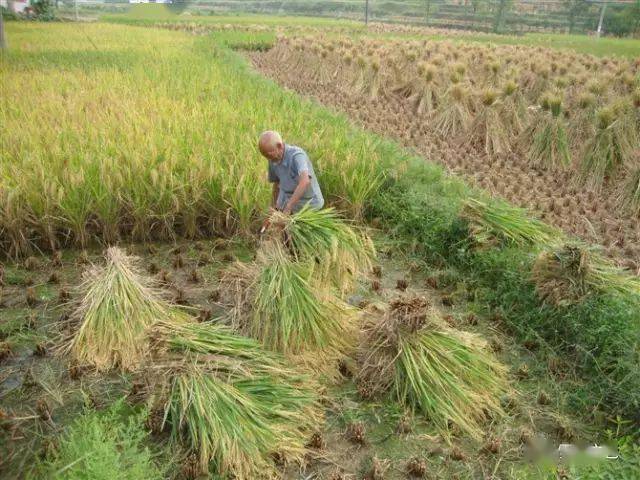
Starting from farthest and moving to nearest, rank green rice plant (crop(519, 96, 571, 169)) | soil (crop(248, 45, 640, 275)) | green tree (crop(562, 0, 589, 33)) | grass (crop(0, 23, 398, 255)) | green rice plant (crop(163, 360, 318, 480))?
green tree (crop(562, 0, 589, 33)), green rice plant (crop(519, 96, 571, 169)), soil (crop(248, 45, 640, 275)), grass (crop(0, 23, 398, 255)), green rice plant (crop(163, 360, 318, 480))

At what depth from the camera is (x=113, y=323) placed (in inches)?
109

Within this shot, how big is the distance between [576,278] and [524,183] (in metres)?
2.65

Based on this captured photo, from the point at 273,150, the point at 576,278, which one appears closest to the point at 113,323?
the point at 273,150

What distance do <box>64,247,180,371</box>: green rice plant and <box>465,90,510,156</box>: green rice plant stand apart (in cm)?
492

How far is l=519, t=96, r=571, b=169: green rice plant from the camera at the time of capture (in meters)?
6.04

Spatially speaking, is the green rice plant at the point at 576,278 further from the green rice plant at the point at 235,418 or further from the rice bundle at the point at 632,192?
the rice bundle at the point at 632,192

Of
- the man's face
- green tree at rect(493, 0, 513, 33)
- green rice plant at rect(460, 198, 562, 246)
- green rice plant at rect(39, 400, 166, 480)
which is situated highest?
the man's face

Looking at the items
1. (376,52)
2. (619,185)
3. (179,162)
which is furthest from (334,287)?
(376,52)

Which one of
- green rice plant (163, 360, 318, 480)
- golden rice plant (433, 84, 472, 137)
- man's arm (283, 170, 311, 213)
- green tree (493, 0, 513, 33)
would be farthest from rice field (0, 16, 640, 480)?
green tree (493, 0, 513, 33)

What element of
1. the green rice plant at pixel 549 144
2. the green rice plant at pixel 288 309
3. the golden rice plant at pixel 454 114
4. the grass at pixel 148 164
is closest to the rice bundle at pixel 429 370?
the green rice plant at pixel 288 309

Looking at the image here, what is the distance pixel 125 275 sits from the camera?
2850 millimetres

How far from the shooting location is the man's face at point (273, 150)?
3252 millimetres

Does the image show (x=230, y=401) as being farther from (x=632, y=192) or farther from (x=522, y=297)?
(x=632, y=192)

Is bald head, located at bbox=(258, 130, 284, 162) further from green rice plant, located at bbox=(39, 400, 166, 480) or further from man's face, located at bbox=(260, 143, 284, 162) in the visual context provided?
green rice plant, located at bbox=(39, 400, 166, 480)
